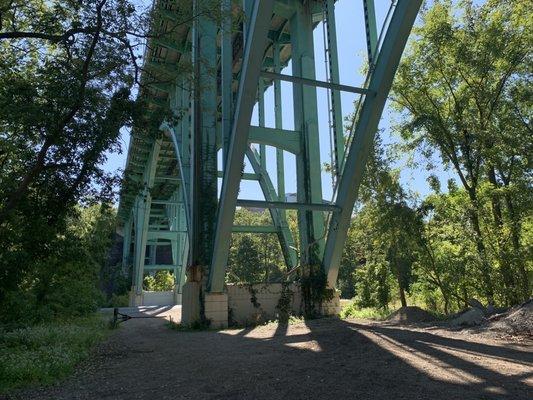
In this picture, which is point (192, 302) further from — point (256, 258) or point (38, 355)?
point (256, 258)

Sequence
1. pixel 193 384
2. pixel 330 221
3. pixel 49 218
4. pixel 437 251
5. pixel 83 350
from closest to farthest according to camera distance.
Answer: pixel 193 384, pixel 83 350, pixel 49 218, pixel 330 221, pixel 437 251

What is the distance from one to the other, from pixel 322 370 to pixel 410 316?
7.46 meters

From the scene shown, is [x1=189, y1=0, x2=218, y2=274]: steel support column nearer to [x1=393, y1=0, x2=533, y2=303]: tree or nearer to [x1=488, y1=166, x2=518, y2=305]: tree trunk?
[x1=393, y1=0, x2=533, y2=303]: tree

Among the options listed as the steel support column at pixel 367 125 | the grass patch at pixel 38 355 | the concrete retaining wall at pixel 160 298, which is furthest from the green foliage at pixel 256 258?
the grass patch at pixel 38 355

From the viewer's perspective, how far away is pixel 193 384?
6.18 m

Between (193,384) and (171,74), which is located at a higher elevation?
(171,74)

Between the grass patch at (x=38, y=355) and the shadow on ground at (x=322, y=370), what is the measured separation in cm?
38

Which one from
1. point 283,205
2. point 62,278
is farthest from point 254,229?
point 62,278

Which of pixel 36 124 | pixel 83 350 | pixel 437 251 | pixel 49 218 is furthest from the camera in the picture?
pixel 437 251

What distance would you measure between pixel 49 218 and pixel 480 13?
15.6m

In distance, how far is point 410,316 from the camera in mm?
13195

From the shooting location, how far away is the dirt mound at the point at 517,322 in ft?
29.5

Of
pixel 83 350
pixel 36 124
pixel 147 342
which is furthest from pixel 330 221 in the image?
pixel 36 124

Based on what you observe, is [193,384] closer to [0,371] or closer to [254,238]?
[0,371]
